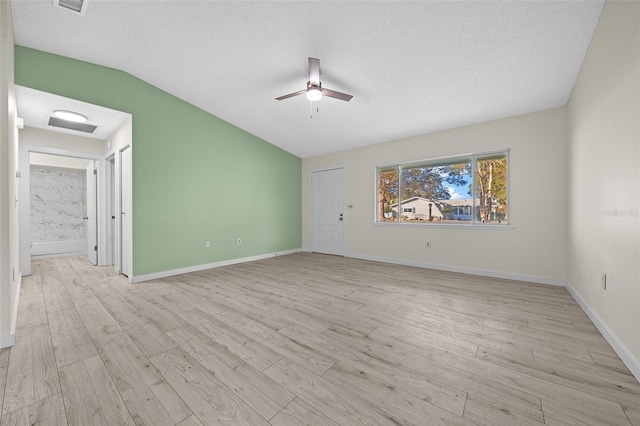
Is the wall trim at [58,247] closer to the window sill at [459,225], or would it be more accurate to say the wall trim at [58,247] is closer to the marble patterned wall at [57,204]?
the marble patterned wall at [57,204]

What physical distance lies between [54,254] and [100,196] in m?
2.70

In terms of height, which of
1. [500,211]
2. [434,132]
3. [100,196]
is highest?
[434,132]

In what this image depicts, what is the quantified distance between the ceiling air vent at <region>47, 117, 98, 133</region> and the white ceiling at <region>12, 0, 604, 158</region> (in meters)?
1.33

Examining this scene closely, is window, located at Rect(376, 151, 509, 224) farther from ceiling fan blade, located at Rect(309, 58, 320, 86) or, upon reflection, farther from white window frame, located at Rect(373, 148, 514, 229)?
ceiling fan blade, located at Rect(309, 58, 320, 86)

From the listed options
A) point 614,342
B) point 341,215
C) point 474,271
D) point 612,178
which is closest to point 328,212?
point 341,215

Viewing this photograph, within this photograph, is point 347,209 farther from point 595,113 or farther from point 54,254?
point 54,254

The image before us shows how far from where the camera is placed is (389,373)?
162 centimetres

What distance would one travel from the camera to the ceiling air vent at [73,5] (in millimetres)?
2425

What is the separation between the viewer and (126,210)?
3.91 meters

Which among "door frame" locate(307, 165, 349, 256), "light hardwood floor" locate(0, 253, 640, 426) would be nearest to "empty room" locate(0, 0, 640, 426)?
"light hardwood floor" locate(0, 253, 640, 426)

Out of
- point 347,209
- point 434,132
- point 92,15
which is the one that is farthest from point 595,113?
point 92,15

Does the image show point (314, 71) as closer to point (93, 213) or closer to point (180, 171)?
point (180, 171)

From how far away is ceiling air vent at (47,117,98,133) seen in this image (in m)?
3.95

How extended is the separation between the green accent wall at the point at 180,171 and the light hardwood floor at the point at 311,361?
121 cm
